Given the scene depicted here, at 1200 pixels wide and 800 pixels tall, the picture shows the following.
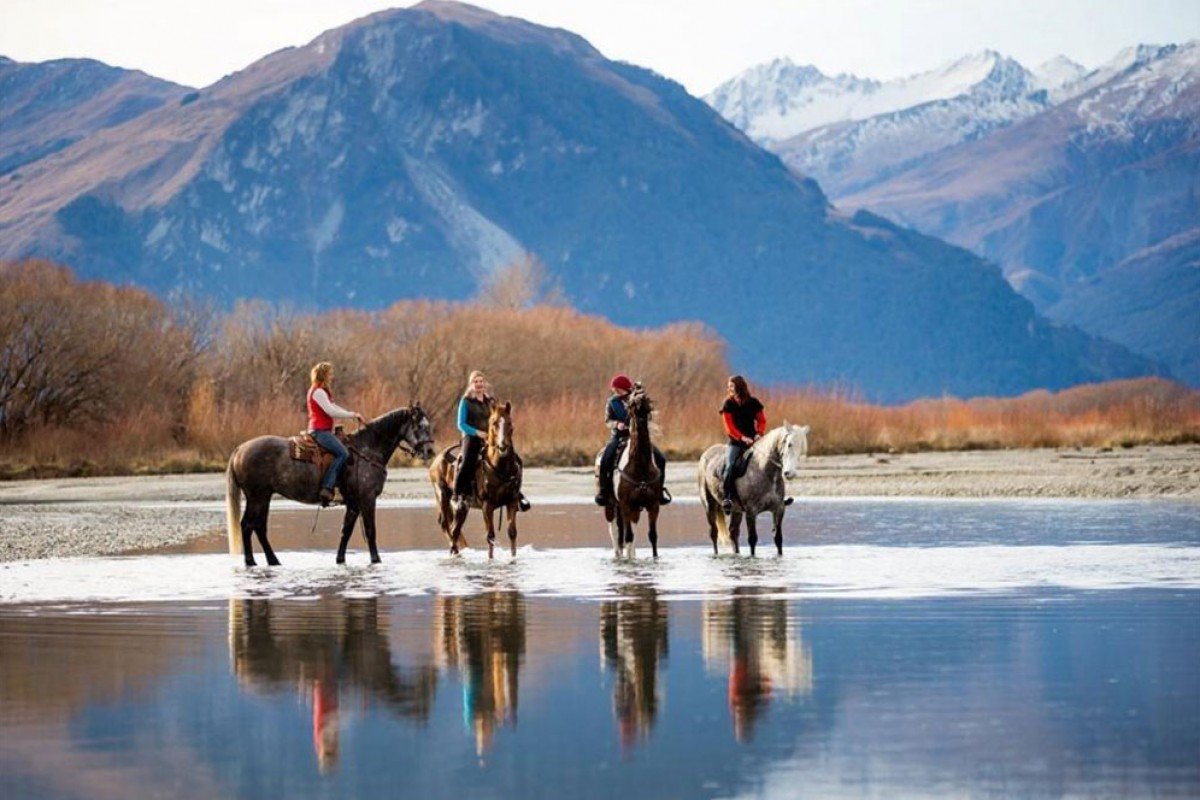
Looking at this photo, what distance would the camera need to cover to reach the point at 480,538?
1143 inches

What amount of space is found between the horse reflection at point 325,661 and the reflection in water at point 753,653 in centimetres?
186

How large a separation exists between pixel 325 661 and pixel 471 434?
1013 centimetres

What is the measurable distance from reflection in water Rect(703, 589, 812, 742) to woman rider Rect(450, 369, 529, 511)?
6.43 m

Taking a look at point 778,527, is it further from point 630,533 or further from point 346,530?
point 346,530

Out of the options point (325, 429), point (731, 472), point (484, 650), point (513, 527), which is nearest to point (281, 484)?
point (325, 429)

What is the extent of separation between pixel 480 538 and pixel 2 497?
16.5 metres

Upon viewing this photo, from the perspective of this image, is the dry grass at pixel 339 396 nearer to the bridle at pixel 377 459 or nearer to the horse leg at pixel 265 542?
the bridle at pixel 377 459

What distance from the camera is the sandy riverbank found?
31.0 metres

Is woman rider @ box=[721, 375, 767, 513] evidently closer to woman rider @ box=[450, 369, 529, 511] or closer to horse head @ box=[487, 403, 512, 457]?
woman rider @ box=[450, 369, 529, 511]

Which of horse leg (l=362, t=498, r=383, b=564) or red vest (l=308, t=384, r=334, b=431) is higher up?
red vest (l=308, t=384, r=334, b=431)

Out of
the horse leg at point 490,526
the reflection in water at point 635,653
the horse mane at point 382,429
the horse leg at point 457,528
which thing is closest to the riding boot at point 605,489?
the horse leg at point 490,526

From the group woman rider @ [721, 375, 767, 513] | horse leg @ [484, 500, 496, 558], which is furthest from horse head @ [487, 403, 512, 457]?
woman rider @ [721, 375, 767, 513]

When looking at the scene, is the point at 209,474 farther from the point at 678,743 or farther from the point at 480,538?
the point at 678,743

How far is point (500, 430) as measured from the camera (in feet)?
79.1
